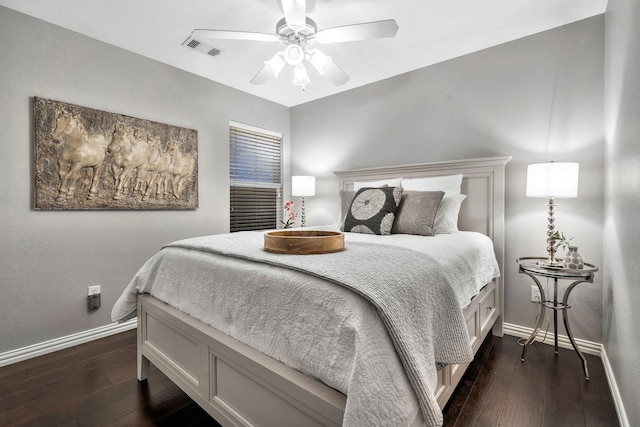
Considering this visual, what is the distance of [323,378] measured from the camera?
3.12ft

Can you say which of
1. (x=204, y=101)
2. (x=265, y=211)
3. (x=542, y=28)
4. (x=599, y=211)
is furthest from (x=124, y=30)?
(x=599, y=211)

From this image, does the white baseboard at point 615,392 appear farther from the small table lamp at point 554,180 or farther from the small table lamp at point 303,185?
the small table lamp at point 303,185

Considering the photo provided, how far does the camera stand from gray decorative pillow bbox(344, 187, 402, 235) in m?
2.40

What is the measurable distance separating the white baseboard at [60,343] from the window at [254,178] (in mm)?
1480

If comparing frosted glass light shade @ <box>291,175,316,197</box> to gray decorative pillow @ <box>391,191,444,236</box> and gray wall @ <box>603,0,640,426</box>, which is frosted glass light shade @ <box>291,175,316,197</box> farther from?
gray wall @ <box>603,0,640,426</box>

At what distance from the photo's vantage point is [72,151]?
92.2 inches

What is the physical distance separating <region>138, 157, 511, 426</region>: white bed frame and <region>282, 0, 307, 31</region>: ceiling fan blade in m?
1.77

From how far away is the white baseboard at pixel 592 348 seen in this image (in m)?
1.49

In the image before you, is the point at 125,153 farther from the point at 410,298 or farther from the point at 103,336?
the point at 410,298

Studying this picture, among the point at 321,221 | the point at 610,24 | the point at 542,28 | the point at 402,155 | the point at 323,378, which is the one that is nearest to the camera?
the point at 323,378

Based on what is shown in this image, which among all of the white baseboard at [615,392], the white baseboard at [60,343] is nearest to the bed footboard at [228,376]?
the white baseboard at [60,343]

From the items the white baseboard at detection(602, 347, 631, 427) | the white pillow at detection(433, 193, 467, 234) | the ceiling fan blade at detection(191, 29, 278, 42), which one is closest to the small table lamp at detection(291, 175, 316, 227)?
the white pillow at detection(433, 193, 467, 234)

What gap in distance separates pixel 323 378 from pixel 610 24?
2.72 metres

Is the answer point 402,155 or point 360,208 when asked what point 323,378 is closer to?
point 360,208
